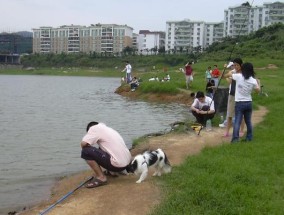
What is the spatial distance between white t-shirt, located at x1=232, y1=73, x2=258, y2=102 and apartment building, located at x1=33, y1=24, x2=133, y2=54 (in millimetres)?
144586

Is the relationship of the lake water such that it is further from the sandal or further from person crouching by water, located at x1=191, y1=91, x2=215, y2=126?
person crouching by water, located at x1=191, y1=91, x2=215, y2=126

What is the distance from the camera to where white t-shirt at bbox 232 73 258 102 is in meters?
9.13

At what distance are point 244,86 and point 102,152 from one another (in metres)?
3.75

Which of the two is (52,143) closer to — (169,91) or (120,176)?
(120,176)

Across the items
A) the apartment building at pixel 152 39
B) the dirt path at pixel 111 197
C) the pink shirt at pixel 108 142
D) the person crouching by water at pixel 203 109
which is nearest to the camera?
the dirt path at pixel 111 197

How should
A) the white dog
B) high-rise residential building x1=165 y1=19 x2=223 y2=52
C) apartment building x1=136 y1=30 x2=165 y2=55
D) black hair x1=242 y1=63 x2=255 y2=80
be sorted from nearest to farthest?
1. the white dog
2. black hair x1=242 y1=63 x2=255 y2=80
3. high-rise residential building x1=165 y1=19 x2=223 y2=52
4. apartment building x1=136 y1=30 x2=165 y2=55

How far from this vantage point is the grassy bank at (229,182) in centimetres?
567

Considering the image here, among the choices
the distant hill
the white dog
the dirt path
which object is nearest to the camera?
the dirt path

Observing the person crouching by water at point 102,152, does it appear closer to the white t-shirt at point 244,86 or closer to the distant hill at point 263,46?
the white t-shirt at point 244,86

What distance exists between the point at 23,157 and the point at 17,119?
25.7ft

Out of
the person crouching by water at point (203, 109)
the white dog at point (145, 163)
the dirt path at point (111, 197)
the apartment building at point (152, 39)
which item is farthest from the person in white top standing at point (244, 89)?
the apartment building at point (152, 39)

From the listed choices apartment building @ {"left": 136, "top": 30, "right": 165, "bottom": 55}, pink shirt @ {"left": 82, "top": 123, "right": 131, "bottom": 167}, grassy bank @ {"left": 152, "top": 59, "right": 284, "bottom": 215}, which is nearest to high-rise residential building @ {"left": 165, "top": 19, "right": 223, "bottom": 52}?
apartment building @ {"left": 136, "top": 30, "right": 165, "bottom": 55}

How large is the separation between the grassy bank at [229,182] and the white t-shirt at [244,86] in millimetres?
1042

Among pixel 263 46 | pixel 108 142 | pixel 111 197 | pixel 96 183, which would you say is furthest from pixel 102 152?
pixel 263 46
